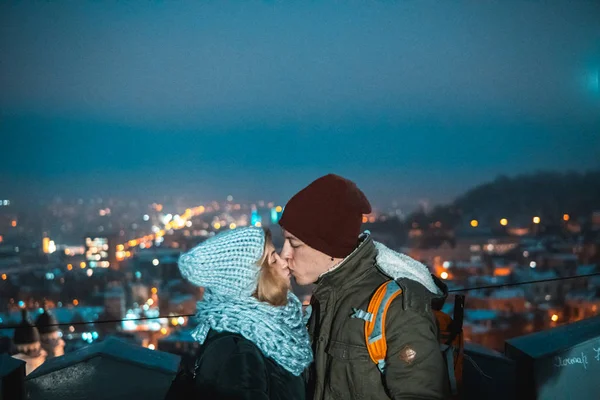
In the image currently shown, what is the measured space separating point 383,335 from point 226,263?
2.36ft

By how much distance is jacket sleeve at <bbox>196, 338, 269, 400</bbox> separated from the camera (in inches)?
65.2

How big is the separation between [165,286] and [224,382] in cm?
2802

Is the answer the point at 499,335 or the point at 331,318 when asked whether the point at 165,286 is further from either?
the point at 331,318

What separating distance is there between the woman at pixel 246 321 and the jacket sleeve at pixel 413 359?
0.40m

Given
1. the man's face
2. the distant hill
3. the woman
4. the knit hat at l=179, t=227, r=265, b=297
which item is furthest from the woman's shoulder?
the distant hill

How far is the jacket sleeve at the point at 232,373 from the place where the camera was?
1.66 meters

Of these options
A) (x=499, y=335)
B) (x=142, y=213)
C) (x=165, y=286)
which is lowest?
(x=499, y=335)

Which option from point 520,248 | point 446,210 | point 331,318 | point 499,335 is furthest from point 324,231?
point 446,210

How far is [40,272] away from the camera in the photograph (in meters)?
29.9

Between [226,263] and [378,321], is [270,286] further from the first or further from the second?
[378,321]

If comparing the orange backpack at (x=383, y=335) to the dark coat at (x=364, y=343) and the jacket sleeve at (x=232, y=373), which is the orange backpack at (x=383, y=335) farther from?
the jacket sleeve at (x=232, y=373)

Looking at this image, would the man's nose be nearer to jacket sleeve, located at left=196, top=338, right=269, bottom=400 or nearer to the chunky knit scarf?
the chunky knit scarf

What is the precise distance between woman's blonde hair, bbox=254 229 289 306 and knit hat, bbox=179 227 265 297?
26mm

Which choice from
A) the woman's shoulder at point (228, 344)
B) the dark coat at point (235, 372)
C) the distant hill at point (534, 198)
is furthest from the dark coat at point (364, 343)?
the distant hill at point (534, 198)
